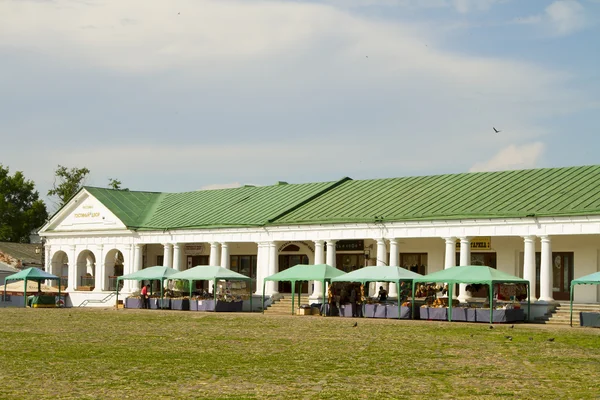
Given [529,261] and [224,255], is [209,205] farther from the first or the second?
[529,261]

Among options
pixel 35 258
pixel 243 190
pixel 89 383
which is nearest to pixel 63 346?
pixel 89 383

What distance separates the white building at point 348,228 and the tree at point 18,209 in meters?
30.6

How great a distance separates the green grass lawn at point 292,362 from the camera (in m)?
14.2

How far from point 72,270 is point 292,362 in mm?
38075

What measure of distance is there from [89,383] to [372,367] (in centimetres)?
521

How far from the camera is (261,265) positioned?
149 feet

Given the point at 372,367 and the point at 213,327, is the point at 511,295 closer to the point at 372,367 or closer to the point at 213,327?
the point at 213,327

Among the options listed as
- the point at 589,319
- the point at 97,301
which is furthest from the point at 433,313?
the point at 97,301

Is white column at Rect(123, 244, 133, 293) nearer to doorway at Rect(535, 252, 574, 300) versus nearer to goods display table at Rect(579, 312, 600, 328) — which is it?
doorway at Rect(535, 252, 574, 300)

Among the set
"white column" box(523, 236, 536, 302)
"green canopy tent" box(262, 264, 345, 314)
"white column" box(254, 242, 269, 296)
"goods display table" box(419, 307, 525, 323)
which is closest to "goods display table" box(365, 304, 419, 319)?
"goods display table" box(419, 307, 525, 323)

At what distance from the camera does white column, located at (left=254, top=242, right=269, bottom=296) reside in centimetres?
4497

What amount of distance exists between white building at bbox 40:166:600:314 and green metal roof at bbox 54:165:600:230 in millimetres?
73

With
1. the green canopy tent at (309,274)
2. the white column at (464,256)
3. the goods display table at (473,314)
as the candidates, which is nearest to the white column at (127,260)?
the green canopy tent at (309,274)

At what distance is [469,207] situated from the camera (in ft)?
128
